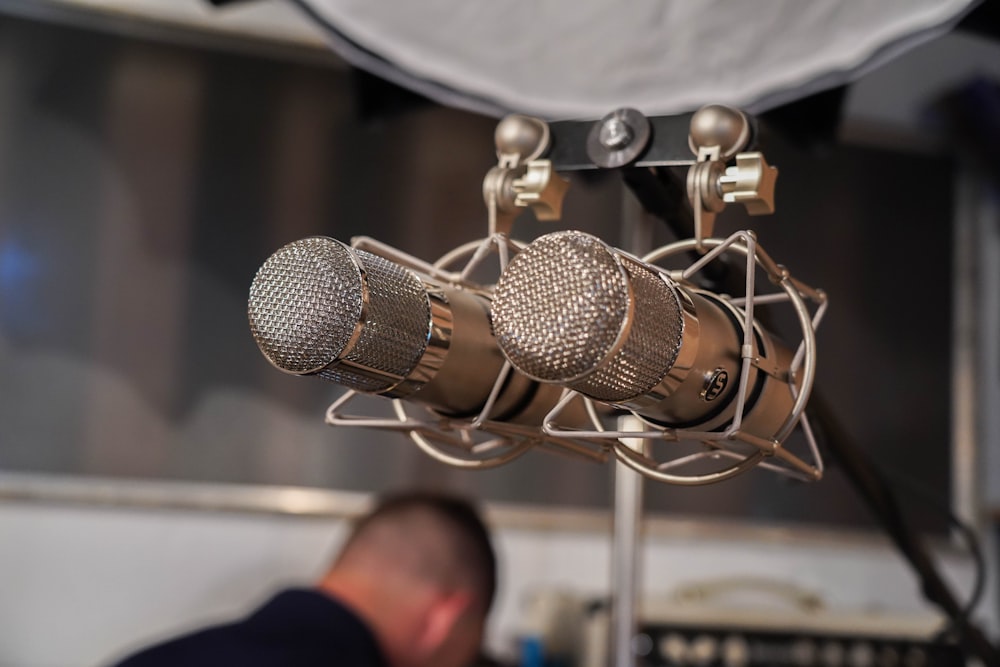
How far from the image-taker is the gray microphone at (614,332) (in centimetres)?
35

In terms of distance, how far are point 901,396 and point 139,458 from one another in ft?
5.60

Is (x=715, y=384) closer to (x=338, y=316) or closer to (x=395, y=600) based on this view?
(x=338, y=316)

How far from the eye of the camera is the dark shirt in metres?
1.22

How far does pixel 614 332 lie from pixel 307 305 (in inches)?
5.3

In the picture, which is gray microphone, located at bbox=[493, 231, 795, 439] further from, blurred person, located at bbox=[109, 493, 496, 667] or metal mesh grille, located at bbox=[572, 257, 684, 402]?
blurred person, located at bbox=[109, 493, 496, 667]

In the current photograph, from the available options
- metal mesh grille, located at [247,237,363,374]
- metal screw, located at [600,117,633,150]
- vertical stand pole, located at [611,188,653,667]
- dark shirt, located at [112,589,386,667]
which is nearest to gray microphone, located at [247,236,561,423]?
metal mesh grille, located at [247,237,363,374]

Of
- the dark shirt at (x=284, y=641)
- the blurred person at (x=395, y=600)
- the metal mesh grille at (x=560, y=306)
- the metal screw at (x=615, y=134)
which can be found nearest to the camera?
the metal mesh grille at (x=560, y=306)

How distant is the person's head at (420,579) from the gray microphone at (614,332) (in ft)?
3.85

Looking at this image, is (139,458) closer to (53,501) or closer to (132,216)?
(53,501)

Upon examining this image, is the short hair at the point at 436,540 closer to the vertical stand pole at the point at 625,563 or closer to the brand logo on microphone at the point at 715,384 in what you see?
the vertical stand pole at the point at 625,563

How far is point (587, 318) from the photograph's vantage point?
349mm

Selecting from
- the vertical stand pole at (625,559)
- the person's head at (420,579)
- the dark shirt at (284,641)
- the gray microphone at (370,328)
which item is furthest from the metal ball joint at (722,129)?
the person's head at (420,579)

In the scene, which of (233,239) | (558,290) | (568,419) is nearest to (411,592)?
(233,239)

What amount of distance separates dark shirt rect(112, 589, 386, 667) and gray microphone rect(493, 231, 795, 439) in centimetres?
99
